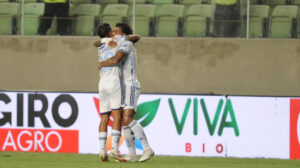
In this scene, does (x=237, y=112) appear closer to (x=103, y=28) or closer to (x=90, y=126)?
(x=90, y=126)

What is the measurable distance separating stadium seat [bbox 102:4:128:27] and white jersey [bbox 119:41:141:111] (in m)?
6.00

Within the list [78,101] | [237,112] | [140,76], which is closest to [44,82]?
[140,76]

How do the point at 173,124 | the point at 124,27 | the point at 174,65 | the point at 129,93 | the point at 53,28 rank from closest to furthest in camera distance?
the point at 129,93 → the point at 124,27 → the point at 173,124 → the point at 53,28 → the point at 174,65

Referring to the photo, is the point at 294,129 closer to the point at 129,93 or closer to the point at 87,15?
the point at 129,93

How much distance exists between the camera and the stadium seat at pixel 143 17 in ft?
49.4

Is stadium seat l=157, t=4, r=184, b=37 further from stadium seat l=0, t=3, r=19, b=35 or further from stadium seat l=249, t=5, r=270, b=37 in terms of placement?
stadium seat l=0, t=3, r=19, b=35

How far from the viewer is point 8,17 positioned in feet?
50.2

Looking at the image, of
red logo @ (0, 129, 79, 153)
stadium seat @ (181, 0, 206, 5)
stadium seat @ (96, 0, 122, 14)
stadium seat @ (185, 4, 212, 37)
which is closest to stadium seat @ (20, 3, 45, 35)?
stadium seat @ (96, 0, 122, 14)

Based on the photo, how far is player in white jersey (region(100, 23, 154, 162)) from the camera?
8.94 m

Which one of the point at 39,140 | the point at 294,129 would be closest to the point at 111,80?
the point at 39,140

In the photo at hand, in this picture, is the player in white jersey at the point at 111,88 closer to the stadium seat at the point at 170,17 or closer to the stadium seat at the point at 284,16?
the stadium seat at the point at 170,17

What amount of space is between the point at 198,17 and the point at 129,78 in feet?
19.9

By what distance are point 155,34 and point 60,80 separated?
2.07 m

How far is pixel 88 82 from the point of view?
1560cm
